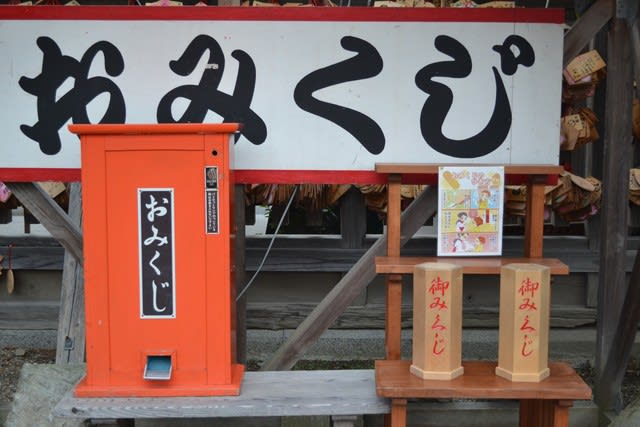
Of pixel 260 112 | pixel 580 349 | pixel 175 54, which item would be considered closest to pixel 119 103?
pixel 175 54

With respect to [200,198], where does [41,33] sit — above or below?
above

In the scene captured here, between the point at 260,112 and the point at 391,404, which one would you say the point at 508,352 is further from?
the point at 260,112

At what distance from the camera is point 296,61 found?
3217 mm

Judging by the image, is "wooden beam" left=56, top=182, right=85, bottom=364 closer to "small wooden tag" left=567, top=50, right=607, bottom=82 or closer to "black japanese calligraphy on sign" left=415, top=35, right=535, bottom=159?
"black japanese calligraphy on sign" left=415, top=35, right=535, bottom=159

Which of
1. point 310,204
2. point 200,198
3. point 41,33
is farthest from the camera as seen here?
point 310,204

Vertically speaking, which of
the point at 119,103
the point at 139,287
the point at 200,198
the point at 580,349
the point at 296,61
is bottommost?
the point at 580,349

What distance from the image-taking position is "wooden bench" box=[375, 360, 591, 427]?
2760 millimetres

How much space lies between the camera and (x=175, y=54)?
3.21m

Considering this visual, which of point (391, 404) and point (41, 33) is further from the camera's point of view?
point (41, 33)

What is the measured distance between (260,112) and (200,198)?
2.18 ft

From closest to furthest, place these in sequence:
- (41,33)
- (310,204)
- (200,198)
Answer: (200,198)
(41,33)
(310,204)

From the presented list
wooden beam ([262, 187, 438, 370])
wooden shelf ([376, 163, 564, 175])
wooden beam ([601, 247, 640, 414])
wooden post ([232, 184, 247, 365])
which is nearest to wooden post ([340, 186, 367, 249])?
wooden post ([232, 184, 247, 365])

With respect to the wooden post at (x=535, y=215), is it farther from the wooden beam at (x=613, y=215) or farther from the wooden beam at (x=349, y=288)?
the wooden beam at (x=613, y=215)

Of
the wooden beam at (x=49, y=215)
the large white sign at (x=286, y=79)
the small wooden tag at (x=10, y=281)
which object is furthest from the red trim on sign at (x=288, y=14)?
the small wooden tag at (x=10, y=281)
